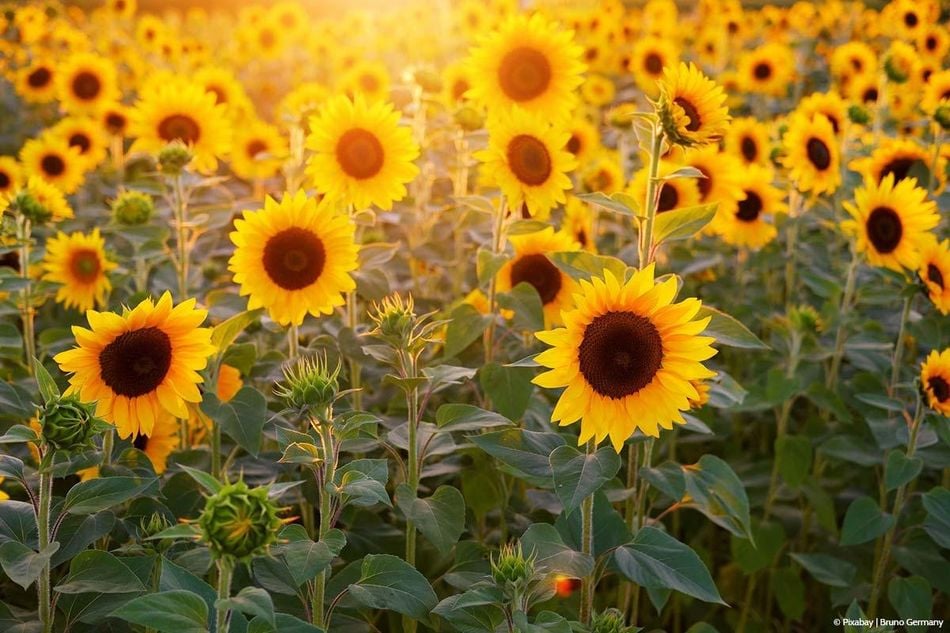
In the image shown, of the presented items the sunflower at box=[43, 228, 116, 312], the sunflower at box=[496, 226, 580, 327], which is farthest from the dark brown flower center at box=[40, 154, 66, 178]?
the sunflower at box=[496, 226, 580, 327]

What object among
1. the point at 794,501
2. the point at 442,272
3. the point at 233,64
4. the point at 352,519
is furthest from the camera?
the point at 233,64

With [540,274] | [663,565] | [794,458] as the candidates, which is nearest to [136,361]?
[663,565]

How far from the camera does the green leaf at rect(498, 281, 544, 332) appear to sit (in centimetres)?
246

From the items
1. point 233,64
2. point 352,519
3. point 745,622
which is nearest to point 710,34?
point 233,64

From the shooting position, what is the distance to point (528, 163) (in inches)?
107

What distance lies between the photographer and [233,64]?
945 centimetres

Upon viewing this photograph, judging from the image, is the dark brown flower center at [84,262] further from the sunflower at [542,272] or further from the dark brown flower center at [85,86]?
the dark brown flower center at [85,86]

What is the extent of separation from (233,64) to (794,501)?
7805 mm

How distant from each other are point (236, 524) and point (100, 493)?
1.89 ft

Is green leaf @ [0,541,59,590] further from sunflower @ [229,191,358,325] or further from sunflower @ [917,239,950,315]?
sunflower @ [917,239,950,315]

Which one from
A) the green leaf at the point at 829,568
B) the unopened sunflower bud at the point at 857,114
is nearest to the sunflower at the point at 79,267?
the green leaf at the point at 829,568

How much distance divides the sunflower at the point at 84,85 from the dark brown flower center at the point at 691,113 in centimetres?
386

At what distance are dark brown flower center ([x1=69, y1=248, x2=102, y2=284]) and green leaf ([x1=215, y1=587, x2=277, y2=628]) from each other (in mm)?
2000

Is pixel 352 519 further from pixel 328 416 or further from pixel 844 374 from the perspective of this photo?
pixel 844 374
